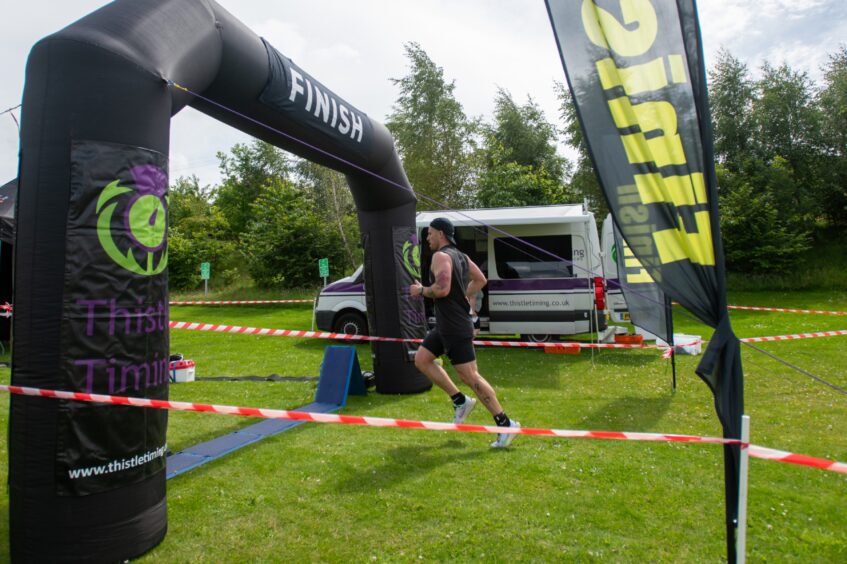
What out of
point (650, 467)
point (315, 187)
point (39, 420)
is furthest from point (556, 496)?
point (315, 187)

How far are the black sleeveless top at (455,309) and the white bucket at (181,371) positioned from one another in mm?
4627

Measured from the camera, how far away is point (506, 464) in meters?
4.34

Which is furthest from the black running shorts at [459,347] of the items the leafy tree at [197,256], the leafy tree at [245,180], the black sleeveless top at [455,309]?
the leafy tree at [245,180]

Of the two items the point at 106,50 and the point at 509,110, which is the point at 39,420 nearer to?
the point at 106,50

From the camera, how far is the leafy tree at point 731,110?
2547 cm

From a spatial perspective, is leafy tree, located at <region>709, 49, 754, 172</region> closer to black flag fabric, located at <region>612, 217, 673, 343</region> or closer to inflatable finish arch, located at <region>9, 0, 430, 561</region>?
black flag fabric, located at <region>612, 217, 673, 343</region>

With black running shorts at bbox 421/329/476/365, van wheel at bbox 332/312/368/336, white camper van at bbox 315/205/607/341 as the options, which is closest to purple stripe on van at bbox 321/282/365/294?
white camper van at bbox 315/205/607/341

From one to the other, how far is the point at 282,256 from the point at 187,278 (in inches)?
297

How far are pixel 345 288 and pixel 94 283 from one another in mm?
8822

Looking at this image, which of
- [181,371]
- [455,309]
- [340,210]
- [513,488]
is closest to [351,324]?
[181,371]

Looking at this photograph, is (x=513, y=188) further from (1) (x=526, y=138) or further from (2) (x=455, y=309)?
(2) (x=455, y=309)

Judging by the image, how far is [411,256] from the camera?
7.18 meters

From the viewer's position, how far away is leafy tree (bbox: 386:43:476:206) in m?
27.5

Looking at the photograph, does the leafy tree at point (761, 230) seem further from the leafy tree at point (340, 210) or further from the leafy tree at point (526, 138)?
the leafy tree at point (340, 210)
